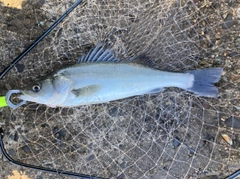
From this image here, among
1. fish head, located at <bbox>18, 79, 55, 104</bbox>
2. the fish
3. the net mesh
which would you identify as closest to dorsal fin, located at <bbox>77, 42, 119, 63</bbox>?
the fish

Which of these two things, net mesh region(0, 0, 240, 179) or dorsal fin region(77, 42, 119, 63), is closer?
dorsal fin region(77, 42, 119, 63)

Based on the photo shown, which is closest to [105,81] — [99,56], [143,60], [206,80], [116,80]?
[116,80]

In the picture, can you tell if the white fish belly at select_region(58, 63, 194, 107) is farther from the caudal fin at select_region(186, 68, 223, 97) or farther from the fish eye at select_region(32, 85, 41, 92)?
the fish eye at select_region(32, 85, 41, 92)

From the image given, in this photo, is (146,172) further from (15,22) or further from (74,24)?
(15,22)

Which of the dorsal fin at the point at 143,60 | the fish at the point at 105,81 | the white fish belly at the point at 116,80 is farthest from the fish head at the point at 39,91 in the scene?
the dorsal fin at the point at 143,60

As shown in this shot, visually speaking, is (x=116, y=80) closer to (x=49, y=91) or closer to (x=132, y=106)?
(x=132, y=106)

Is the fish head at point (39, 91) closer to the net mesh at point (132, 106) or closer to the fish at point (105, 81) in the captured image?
the fish at point (105, 81)
